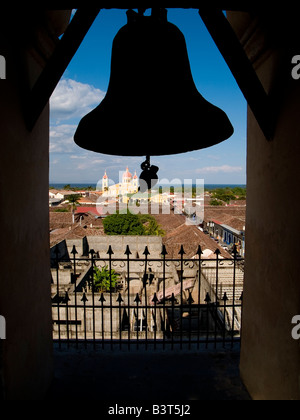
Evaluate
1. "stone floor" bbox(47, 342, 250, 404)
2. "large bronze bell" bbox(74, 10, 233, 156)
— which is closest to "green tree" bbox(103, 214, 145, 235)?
"stone floor" bbox(47, 342, 250, 404)

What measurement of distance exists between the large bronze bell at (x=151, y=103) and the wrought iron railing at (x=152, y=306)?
160cm

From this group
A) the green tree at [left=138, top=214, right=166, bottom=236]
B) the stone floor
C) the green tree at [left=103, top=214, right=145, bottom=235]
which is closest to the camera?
the stone floor

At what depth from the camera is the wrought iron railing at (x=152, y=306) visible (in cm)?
337

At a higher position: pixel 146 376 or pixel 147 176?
pixel 147 176

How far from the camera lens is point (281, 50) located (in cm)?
188

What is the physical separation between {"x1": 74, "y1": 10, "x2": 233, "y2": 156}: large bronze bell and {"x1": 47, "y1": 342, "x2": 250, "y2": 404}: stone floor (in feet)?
7.44

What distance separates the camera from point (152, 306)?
3.83 metres

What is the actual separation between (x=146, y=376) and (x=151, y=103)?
2.73 metres

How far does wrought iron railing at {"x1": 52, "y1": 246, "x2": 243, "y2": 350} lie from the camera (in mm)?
3373

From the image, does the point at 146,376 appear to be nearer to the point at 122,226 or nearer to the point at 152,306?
the point at 152,306

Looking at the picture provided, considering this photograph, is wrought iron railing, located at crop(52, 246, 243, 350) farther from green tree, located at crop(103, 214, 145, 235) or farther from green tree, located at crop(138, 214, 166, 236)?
green tree, located at crop(138, 214, 166, 236)

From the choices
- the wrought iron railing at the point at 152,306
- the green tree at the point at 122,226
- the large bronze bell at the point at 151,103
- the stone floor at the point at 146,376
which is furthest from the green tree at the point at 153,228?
the large bronze bell at the point at 151,103

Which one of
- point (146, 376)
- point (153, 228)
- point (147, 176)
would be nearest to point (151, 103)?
point (147, 176)

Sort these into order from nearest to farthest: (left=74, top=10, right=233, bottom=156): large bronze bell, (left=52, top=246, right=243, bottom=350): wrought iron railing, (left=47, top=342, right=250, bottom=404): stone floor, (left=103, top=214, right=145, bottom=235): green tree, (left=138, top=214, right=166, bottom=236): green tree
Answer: (left=74, top=10, right=233, bottom=156): large bronze bell < (left=47, top=342, right=250, bottom=404): stone floor < (left=52, top=246, right=243, bottom=350): wrought iron railing < (left=103, top=214, right=145, bottom=235): green tree < (left=138, top=214, right=166, bottom=236): green tree
